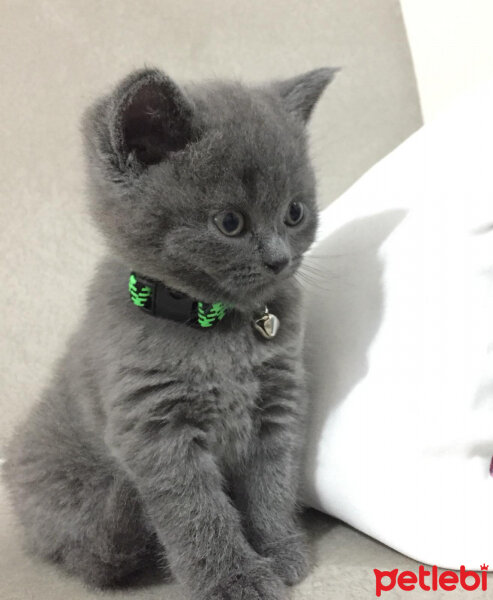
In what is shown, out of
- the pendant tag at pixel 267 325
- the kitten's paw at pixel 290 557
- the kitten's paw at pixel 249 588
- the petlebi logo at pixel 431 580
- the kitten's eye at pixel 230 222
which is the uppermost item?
the kitten's eye at pixel 230 222

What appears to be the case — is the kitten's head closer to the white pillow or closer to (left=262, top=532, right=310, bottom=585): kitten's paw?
the white pillow

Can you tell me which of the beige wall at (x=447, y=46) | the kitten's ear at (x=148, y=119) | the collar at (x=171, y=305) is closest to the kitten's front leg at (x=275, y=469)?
the collar at (x=171, y=305)

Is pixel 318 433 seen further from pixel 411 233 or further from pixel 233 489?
pixel 411 233

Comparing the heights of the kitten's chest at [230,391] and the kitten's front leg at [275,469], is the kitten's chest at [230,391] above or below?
above

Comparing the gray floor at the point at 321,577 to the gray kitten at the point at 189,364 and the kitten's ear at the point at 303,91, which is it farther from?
the kitten's ear at the point at 303,91

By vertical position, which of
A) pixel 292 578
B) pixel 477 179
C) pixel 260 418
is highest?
pixel 477 179

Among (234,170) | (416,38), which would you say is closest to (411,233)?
(234,170)

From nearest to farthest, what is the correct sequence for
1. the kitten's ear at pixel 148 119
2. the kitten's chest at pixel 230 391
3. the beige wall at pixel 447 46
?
1. the kitten's ear at pixel 148 119
2. the kitten's chest at pixel 230 391
3. the beige wall at pixel 447 46
